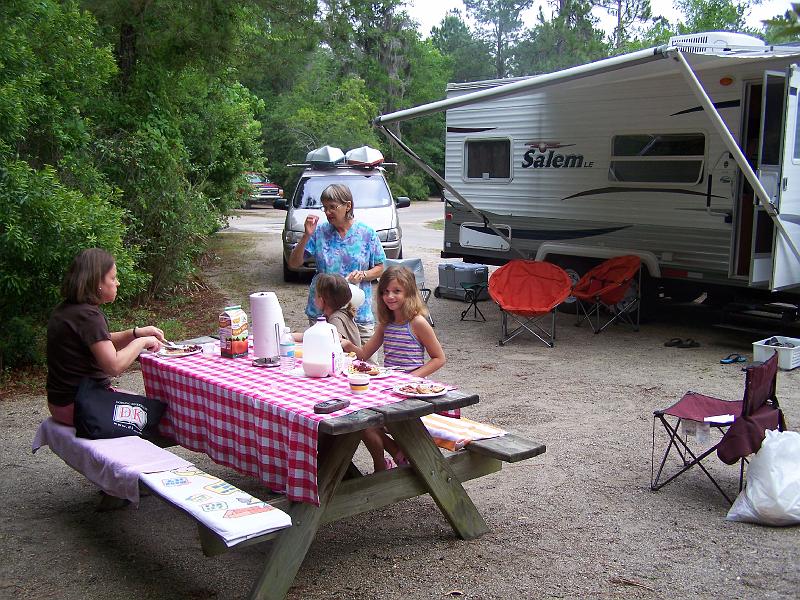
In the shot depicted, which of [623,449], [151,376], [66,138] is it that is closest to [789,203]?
[623,449]

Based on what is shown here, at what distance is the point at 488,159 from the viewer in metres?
10.6

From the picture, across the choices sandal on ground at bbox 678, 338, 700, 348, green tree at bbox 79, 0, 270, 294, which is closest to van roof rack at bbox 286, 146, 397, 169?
green tree at bbox 79, 0, 270, 294

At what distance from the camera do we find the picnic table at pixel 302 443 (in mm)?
3248

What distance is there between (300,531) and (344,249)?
2172 millimetres

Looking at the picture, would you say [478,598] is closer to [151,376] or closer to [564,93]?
[151,376]

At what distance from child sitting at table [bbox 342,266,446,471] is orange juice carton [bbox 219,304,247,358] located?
0.52 metres

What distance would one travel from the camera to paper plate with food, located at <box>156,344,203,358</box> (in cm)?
433

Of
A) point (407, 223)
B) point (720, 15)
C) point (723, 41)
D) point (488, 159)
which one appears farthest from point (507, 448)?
point (720, 15)

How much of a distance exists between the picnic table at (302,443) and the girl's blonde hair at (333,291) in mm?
544

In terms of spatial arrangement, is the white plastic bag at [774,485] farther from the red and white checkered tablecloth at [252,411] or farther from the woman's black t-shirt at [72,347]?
the woman's black t-shirt at [72,347]

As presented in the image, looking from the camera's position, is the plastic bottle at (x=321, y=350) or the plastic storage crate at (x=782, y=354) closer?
the plastic bottle at (x=321, y=350)

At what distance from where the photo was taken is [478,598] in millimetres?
3344

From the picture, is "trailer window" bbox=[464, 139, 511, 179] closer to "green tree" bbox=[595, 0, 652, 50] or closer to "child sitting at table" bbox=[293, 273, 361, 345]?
"child sitting at table" bbox=[293, 273, 361, 345]

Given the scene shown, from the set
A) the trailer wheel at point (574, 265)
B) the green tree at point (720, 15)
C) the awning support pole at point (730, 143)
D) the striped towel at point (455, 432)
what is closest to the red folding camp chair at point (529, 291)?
the trailer wheel at point (574, 265)
